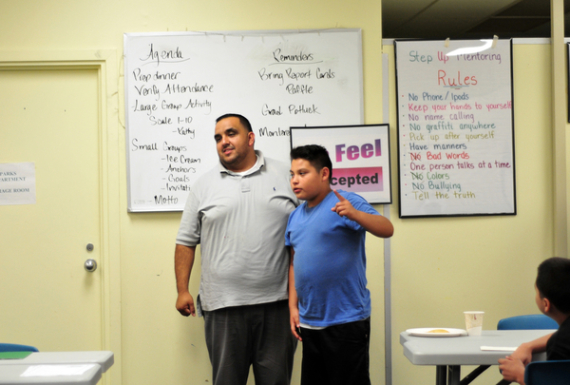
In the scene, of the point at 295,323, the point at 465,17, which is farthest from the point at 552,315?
the point at 465,17

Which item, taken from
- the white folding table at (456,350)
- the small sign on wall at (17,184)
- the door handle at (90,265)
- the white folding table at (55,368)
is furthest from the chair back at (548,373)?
the small sign on wall at (17,184)

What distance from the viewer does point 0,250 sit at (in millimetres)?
2840

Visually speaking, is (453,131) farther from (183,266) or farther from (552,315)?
(183,266)

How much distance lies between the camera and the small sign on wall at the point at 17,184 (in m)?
2.85

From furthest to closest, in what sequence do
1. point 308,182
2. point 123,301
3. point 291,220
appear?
point 123,301 < point 291,220 < point 308,182

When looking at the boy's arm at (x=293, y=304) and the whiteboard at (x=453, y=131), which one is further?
the whiteboard at (x=453, y=131)

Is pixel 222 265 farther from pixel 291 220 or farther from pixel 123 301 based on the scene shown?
pixel 123 301

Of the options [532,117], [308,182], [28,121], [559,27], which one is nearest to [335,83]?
[308,182]

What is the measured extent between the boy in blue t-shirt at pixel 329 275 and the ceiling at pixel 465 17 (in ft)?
4.88

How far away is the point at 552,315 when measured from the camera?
1573 millimetres

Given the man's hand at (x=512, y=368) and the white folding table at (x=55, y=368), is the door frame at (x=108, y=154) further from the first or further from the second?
the man's hand at (x=512, y=368)

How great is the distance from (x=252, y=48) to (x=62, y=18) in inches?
43.7

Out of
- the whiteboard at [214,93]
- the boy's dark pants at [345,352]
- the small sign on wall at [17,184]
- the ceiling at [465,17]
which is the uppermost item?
the ceiling at [465,17]

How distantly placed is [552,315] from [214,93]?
2.01m
